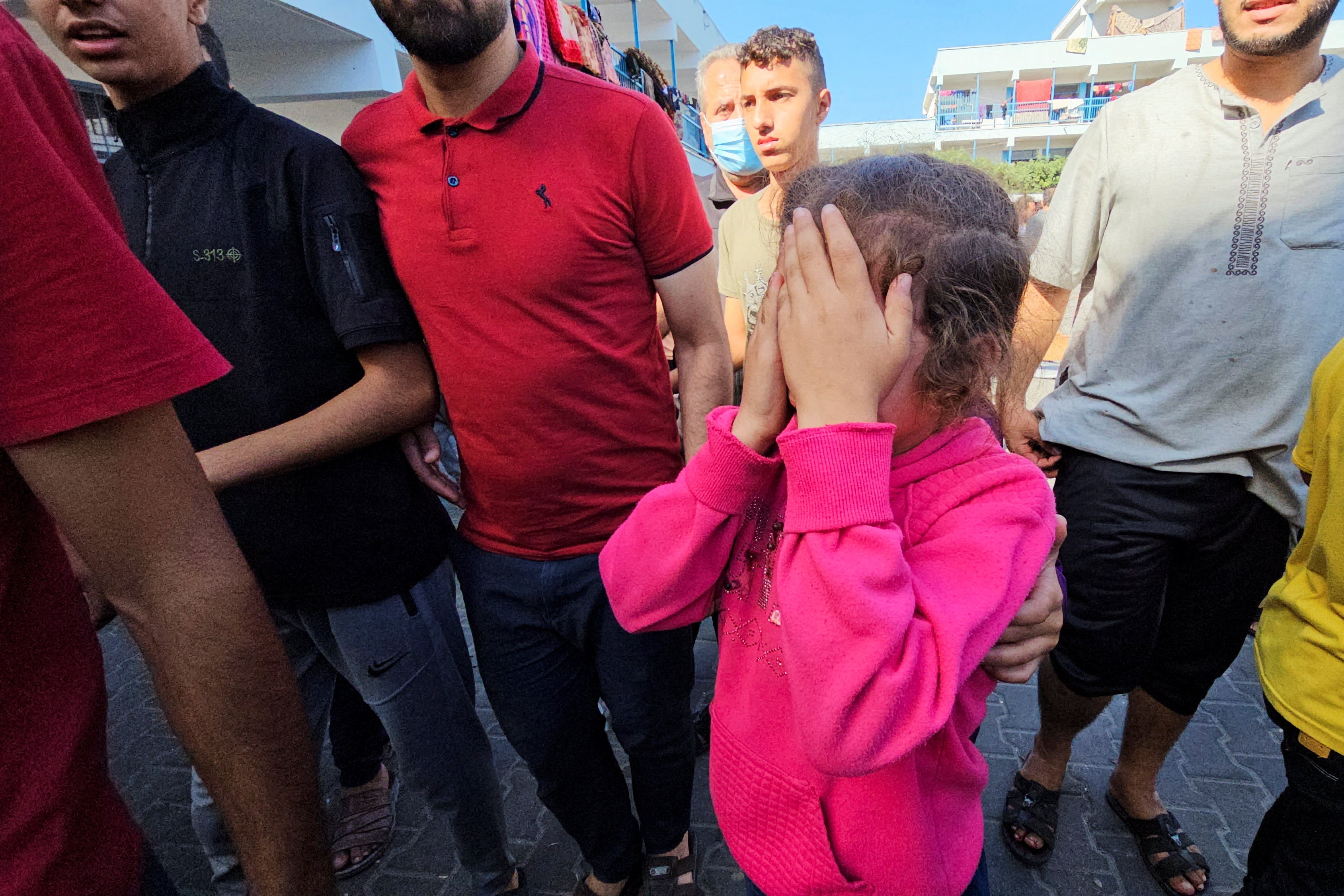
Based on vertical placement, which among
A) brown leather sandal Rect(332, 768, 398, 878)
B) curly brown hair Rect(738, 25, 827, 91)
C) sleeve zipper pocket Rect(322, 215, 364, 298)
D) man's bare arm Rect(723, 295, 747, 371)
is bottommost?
brown leather sandal Rect(332, 768, 398, 878)

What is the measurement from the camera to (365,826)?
2.52m

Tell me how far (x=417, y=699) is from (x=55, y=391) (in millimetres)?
1332

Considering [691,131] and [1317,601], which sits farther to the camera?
[691,131]

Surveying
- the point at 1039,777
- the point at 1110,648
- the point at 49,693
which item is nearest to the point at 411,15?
the point at 49,693

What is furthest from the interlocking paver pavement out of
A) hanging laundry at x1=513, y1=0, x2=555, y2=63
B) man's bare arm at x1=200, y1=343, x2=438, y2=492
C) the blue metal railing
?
the blue metal railing

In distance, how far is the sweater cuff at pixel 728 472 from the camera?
101cm

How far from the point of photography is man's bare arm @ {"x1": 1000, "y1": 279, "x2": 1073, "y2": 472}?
1.38m

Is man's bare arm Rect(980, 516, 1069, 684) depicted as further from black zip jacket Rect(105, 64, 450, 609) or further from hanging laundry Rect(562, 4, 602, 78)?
hanging laundry Rect(562, 4, 602, 78)

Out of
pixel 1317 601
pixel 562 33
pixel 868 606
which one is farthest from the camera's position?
pixel 562 33

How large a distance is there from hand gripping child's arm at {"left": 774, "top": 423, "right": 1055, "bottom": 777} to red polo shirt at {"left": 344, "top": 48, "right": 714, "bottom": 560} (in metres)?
0.87

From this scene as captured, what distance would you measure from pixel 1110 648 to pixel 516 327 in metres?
1.89

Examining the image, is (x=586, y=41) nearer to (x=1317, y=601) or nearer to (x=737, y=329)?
(x=737, y=329)

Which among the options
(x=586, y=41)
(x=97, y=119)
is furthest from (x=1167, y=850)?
(x=586, y=41)

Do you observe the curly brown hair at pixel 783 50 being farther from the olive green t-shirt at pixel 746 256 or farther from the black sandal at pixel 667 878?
the black sandal at pixel 667 878
